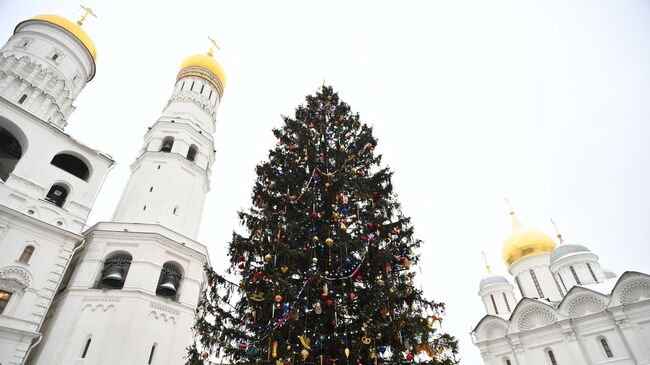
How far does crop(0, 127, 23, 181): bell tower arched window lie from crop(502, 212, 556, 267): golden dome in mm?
34628

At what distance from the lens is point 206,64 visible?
Result: 26.0 metres

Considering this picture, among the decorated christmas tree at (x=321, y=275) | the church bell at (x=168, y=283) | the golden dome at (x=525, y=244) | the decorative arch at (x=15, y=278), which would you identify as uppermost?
the golden dome at (x=525, y=244)

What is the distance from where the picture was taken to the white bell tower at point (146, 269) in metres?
13.4

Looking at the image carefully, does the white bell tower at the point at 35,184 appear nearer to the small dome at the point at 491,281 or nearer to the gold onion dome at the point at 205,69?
the gold onion dome at the point at 205,69

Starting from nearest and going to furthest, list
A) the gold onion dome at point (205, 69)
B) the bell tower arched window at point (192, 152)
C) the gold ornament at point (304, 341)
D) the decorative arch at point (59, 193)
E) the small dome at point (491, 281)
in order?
the gold ornament at point (304, 341) → the decorative arch at point (59, 193) → the bell tower arched window at point (192, 152) → the gold onion dome at point (205, 69) → the small dome at point (491, 281)

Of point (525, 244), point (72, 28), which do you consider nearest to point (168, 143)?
point (72, 28)

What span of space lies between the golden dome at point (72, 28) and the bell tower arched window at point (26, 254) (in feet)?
55.7

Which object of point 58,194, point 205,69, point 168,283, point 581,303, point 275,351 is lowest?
point 275,351

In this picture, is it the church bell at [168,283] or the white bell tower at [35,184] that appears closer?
the white bell tower at [35,184]

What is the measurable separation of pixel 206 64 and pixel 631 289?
31.6 metres

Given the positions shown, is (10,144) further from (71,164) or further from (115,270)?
(115,270)

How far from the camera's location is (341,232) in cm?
682

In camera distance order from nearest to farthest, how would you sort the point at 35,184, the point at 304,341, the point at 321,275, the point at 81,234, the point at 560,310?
1. the point at 304,341
2. the point at 321,275
3. the point at 35,184
4. the point at 81,234
5. the point at 560,310

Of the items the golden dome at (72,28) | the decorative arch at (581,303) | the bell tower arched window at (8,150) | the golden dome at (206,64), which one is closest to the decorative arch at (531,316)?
the decorative arch at (581,303)
